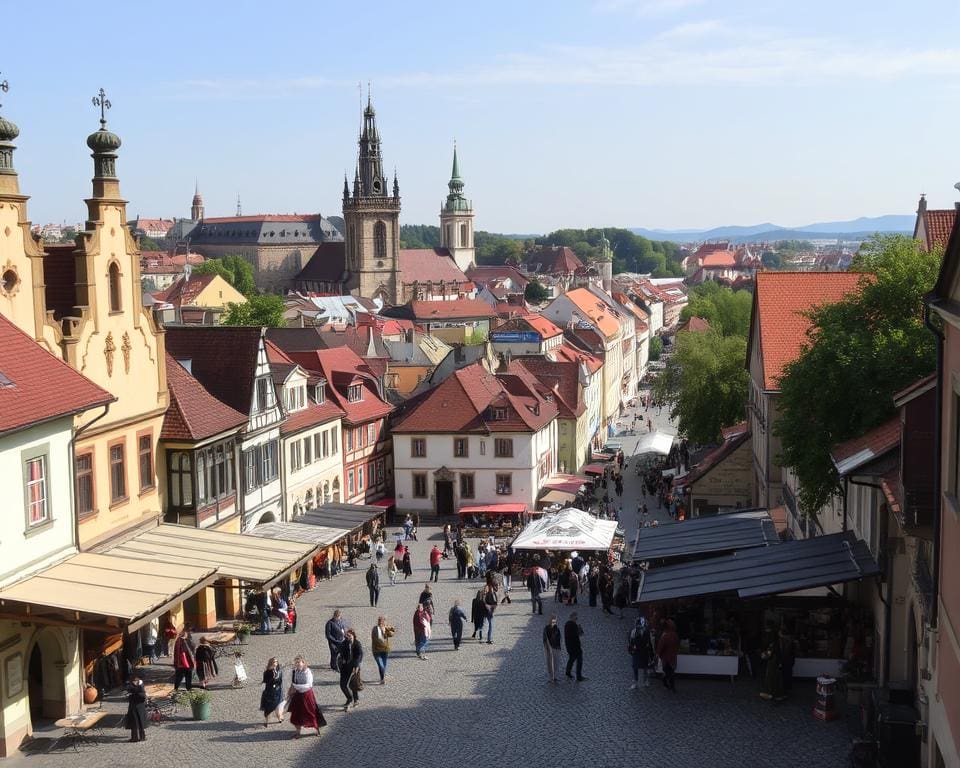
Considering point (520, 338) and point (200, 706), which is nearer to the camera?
point (200, 706)

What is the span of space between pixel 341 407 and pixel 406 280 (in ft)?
394

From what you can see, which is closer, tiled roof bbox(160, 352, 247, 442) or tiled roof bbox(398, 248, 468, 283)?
tiled roof bbox(160, 352, 247, 442)

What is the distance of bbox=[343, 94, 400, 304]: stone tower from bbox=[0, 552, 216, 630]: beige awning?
474 ft

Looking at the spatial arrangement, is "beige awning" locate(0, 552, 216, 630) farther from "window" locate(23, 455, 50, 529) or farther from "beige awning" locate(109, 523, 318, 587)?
"beige awning" locate(109, 523, 318, 587)

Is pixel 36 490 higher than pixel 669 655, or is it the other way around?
pixel 36 490

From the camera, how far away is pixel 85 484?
88.8 feet

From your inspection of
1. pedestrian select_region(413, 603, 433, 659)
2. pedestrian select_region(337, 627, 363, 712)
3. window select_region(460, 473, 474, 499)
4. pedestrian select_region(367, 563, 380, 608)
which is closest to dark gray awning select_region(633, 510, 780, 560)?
pedestrian select_region(413, 603, 433, 659)

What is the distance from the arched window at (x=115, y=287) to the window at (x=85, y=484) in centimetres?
424

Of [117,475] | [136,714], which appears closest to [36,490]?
[136,714]

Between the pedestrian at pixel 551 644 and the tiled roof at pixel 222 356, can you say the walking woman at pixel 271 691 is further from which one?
the tiled roof at pixel 222 356

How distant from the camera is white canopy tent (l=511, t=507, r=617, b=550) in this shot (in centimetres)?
3978

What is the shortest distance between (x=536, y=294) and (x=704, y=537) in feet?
512

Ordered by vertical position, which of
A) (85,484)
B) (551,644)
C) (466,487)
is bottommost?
(466,487)

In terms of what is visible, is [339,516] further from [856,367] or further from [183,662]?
[856,367]
